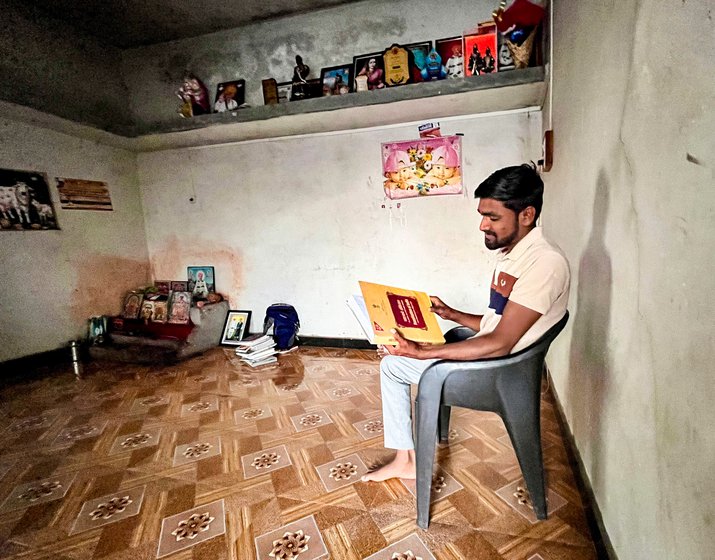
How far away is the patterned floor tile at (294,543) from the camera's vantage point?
121 centimetres

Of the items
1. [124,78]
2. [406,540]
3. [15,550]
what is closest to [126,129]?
[124,78]

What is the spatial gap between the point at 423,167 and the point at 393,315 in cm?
226

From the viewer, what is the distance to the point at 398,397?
1474 mm

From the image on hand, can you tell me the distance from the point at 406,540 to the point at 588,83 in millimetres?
1901

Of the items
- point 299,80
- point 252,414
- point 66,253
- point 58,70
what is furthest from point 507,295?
point 58,70

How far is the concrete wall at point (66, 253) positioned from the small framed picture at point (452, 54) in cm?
371

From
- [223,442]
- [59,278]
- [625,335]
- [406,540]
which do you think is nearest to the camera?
[625,335]

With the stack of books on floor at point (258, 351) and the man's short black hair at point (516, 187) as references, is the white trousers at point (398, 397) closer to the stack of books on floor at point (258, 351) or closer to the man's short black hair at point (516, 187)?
the man's short black hair at point (516, 187)

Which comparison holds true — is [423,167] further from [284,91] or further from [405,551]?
[405,551]

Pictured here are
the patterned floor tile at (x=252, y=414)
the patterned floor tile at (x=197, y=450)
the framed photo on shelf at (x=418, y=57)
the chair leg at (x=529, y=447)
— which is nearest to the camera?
the chair leg at (x=529, y=447)

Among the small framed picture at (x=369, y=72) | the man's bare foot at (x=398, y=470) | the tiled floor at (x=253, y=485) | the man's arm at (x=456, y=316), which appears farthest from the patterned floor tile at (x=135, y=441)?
the small framed picture at (x=369, y=72)

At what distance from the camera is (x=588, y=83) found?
133 centimetres

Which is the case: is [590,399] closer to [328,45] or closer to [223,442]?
[223,442]

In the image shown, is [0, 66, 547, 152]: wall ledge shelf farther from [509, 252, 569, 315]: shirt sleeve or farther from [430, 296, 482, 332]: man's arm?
[509, 252, 569, 315]: shirt sleeve
